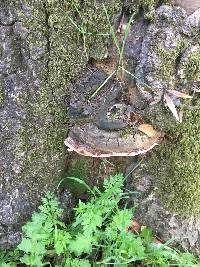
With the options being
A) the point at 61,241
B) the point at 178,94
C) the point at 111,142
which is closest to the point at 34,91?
the point at 111,142

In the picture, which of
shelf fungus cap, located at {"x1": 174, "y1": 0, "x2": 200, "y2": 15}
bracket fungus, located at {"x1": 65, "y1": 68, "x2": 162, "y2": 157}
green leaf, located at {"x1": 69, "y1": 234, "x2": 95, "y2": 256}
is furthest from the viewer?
green leaf, located at {"x1": 69, "y1": 234, "x2": 95, "y2": 256}

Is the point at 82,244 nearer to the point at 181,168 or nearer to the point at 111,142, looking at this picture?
the point at 111,142

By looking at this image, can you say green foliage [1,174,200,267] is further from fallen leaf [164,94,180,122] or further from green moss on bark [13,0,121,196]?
fallen leaf [164,94,180,122]

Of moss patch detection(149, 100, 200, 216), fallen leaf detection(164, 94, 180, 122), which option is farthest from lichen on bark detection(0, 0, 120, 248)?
moss patch detection(149, 100, 200, 216)

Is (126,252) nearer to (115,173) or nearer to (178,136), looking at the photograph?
(115,173)

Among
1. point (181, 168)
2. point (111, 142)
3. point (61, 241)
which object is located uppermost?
point (111, 142)
